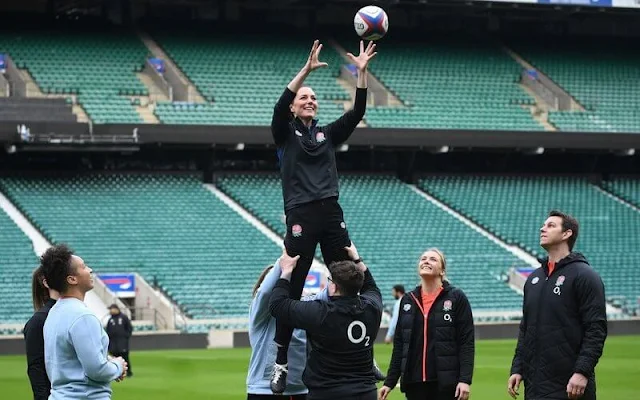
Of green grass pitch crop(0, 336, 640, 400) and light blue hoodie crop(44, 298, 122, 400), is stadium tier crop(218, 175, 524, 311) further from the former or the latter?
light blue hoodie crop(44, 298, 122, 400)

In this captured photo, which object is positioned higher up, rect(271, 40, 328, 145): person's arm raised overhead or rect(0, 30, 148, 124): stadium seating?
rect(0, 30, 148, 124): stadium seating

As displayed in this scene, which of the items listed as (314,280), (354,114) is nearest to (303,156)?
(354,114)

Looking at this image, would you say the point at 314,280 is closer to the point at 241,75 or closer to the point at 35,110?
the point at 35,110

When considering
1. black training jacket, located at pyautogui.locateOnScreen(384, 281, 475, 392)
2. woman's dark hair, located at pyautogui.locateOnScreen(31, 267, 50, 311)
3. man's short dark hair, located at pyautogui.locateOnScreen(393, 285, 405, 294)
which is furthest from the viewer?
man's short dark hair, located at pyautogui.locateOnScreen(393, 285, 405, 294)

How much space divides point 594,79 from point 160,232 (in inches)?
793

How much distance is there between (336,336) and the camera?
868 centimetres

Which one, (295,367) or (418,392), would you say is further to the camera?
(418,392)

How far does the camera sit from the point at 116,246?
38.4m

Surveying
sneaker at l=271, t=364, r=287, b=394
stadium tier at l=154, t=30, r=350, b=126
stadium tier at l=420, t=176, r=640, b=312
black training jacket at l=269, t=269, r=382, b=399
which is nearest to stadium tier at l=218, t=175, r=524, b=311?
stadium tier at l=420, t=176, r=640, b=312

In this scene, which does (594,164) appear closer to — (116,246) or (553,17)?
(553,17)

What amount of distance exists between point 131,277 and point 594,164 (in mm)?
21704

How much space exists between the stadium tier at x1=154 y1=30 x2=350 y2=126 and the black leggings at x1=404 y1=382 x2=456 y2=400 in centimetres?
3321

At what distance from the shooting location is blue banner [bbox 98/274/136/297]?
35500mm

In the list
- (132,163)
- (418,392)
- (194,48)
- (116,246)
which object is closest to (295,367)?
(418,392)
